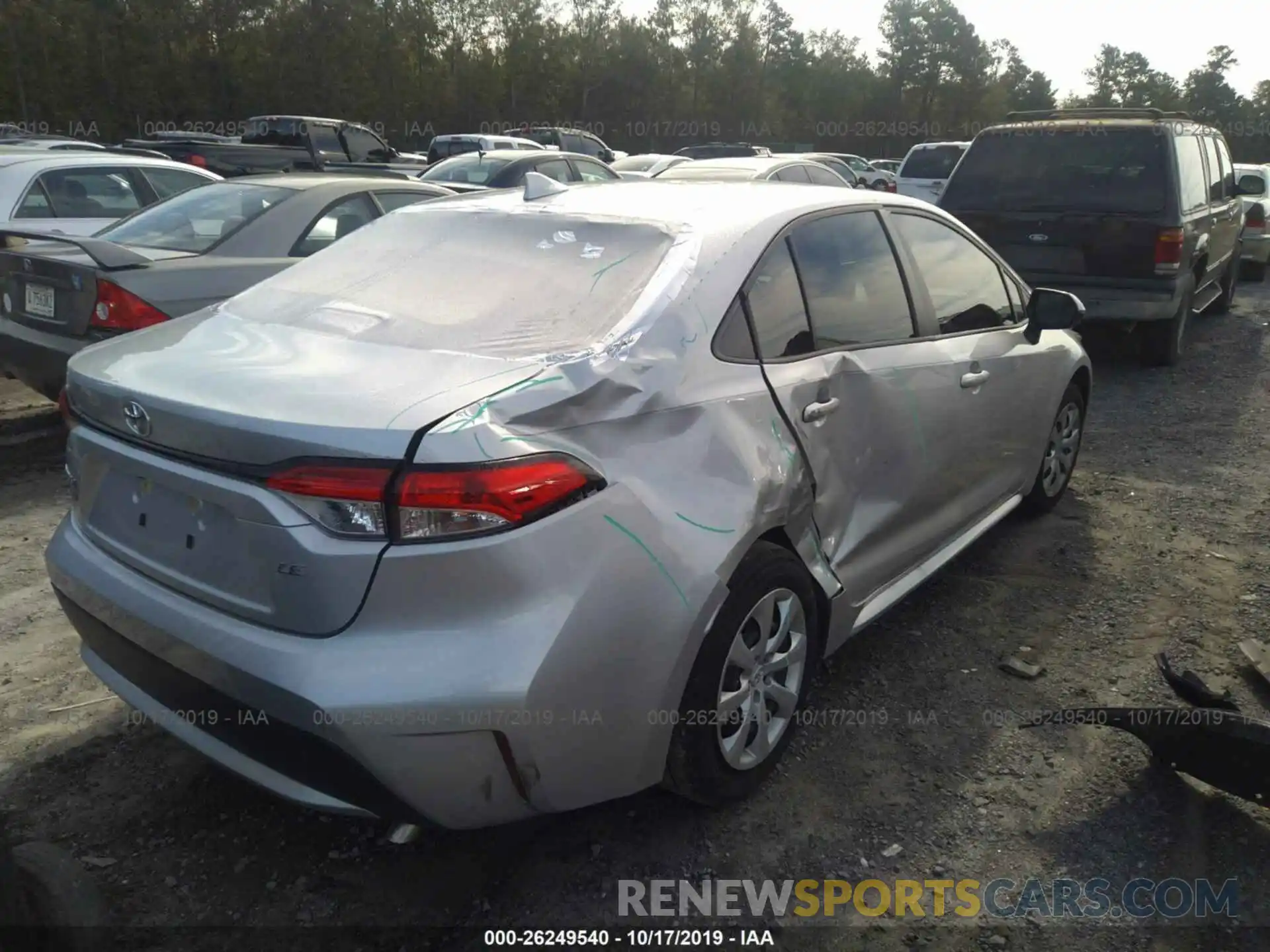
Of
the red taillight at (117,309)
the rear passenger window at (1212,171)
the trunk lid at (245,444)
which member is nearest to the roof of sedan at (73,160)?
the red taillight at (117,309)

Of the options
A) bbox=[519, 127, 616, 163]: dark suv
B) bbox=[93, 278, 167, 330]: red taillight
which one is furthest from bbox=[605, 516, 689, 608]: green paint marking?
bbox=[519, 127, 616, 163]: dark suv

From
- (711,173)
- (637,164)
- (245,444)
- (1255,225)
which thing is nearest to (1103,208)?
(711,173)

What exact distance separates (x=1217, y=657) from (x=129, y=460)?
3.66 metres

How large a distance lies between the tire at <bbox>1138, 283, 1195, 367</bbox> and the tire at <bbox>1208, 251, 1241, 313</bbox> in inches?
125

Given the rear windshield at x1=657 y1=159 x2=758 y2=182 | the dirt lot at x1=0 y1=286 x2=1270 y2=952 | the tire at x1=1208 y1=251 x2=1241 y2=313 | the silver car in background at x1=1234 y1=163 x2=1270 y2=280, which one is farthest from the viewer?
the silver car in background at x1=1234 y1=163 x2=1270 y2=280

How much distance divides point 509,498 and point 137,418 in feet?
3.13

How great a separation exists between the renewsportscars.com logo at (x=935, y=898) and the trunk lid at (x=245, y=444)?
1130 mm

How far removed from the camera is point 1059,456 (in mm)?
4957

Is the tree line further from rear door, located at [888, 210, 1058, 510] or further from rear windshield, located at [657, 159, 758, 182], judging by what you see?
rear door, located at [888, 210, 1058, 510]

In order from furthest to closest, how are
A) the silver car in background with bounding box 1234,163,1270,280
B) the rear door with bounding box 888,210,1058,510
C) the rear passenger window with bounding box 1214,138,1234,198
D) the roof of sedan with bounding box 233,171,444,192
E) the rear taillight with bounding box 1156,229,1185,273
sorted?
the silver car in background with bounding box 1234,163,1270,280
the rear passenger window with bounding box 1214,138,1234,198
the rear taillight with bounding box 1156,229,1185,273
the roof of sedan with bounding box 233,171,444,192
the rear door with bounding box 888,210,1058,510

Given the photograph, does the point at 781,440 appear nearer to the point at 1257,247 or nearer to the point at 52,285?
the point at 52,285

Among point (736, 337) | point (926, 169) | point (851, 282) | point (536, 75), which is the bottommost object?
point (736, 337)

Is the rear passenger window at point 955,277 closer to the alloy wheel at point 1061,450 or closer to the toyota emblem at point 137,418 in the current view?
the alloy wheel at point 1061,450

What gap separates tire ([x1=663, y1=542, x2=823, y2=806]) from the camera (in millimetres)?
2480
